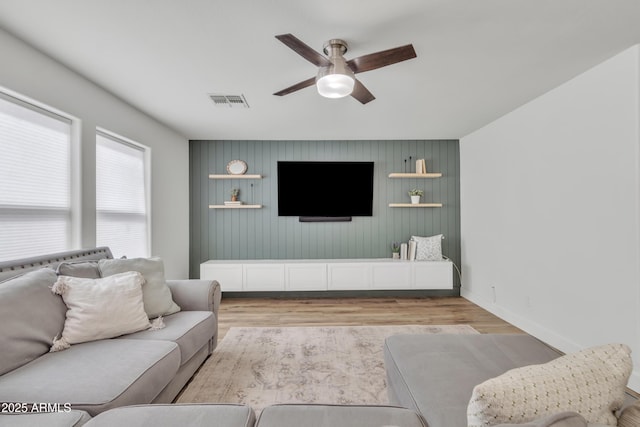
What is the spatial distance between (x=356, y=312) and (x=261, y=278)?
4.75 feet

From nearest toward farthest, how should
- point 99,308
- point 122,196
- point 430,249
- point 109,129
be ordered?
point 99,308
point 109,129
point 122,196
point 430,249

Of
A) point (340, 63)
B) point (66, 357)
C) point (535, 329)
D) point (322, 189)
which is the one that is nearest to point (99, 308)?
point (66, 357)

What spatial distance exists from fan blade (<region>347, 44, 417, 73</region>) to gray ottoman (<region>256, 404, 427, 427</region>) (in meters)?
1.83

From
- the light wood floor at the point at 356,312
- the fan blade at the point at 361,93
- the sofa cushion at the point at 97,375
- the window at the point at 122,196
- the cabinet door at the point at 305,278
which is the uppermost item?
the fan blade at the point at 361,93

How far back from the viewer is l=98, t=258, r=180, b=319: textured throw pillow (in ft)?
6.91

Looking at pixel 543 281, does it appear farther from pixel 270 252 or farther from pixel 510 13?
pixel 270 252

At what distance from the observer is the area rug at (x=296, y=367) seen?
2004 mm

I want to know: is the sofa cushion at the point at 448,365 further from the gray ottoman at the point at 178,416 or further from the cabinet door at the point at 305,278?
the cabinet door at the point at 305,278

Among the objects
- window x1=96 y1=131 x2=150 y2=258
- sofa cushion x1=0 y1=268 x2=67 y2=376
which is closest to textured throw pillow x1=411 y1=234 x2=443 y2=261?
window x1=96 y1=131 x2=150 y2=258

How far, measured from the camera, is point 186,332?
1976 mm

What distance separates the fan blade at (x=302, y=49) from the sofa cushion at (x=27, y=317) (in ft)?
6.27

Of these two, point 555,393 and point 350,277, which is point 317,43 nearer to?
point 555,393

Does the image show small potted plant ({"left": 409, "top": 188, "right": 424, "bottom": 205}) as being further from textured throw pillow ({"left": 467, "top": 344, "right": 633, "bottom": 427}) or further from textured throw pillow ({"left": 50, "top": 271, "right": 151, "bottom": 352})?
textured throw pillow ({"left": 467, "top": 344, "right": 633, "bottom": 427})

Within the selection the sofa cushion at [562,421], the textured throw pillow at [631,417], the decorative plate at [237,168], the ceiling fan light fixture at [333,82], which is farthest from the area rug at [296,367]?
the decorative plate at [237,168]
